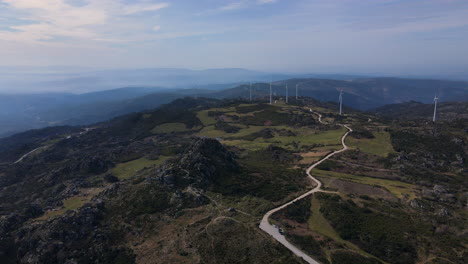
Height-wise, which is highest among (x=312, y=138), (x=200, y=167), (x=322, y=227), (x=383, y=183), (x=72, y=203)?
(x=200, y=167)

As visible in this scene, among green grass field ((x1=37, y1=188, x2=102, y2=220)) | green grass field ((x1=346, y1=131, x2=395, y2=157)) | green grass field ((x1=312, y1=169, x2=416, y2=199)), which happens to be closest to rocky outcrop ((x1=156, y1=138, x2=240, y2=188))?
green grass field ((x1=37, y1=188, x2=102, y2=220))

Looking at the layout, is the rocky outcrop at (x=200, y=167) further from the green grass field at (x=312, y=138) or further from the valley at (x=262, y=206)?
the green grass field at (x=312, y=138)

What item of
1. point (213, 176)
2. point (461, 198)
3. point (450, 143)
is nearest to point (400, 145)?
point (450, 143)

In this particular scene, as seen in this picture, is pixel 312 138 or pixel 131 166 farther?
pixel 312 138

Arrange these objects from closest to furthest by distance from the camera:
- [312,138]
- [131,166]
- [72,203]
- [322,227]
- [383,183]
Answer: [322,227] < [383,183] < [72,203] < [131,166] < [312,138]

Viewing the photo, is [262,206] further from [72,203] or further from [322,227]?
[72,203]

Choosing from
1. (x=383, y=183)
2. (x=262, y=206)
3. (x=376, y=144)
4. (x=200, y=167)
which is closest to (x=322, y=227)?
(x=262, y=206)

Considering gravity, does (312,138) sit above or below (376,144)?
below
